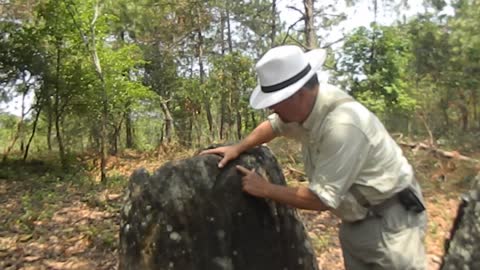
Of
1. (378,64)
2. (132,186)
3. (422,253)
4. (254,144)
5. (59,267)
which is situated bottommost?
(59,267)

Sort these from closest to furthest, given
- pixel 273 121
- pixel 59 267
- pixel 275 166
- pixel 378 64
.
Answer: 1. pixel 273 121
2. pixel 275 166
3. pixel 59 267
4. pixel 378 64

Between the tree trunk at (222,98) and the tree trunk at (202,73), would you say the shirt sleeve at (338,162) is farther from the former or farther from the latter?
the tree trunk at (202,73)

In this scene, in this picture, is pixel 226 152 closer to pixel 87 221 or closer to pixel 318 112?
pixel 318 112

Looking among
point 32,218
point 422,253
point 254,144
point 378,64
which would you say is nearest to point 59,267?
point 32,218

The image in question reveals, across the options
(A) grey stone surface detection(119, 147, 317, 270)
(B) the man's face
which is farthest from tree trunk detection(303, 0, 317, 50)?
(B) the man's face

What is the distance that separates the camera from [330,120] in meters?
2.12

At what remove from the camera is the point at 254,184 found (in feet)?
8.61

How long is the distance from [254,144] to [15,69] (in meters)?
12.7

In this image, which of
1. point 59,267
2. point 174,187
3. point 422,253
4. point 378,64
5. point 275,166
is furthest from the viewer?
point 378,64

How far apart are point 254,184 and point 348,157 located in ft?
2.33

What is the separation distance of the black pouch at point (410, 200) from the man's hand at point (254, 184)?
2.13 feet

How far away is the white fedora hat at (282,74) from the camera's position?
210 cm

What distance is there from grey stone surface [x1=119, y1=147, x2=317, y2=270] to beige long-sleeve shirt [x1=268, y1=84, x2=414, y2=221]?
66 centimetres

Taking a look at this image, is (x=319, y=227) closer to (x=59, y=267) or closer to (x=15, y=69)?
(x=59, y=267)
